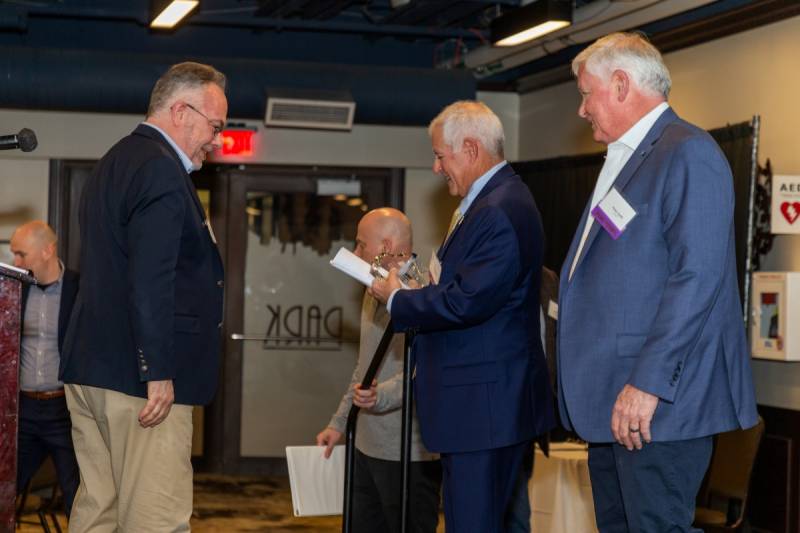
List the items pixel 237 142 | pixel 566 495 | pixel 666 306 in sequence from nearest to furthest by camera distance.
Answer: pixel 666 306
pixel 566 495
pixel 237 142

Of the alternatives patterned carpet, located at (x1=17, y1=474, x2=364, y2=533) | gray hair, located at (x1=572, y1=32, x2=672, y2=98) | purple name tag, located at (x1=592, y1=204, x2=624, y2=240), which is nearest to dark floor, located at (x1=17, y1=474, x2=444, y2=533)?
patterned carpet, located at (x1=17, y1=474, x2=364, y2=533)

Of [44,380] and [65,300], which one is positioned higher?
[65,300]

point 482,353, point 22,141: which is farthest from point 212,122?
point 482,353

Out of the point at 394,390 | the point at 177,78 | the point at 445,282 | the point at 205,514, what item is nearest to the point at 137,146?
the point at 177,78

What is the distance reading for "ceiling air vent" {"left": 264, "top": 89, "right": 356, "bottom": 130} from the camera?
739cm

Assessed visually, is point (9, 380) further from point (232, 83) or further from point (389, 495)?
point (232, 83)

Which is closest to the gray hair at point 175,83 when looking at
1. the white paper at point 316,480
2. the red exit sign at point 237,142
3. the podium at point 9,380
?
the podium at point 9,380

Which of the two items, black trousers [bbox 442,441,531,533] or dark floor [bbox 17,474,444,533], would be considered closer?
black trousers [bbox 442,441,531,533]

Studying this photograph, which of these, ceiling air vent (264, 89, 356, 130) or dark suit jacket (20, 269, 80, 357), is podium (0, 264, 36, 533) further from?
ceiling air vent (264, 89, 356, 130)

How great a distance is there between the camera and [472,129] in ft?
10.8

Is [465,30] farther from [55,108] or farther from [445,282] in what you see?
[445,282]

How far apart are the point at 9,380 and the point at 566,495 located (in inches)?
109

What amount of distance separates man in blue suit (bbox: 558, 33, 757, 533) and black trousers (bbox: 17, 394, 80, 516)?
3.14m

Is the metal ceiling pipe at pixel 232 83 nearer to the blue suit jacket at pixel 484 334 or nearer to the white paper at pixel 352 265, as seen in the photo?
the white paper at pixel 352 265
